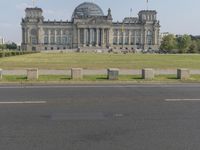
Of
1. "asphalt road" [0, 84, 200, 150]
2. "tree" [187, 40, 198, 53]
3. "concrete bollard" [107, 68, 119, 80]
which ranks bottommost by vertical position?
"asphalt road" [0, 84, 200, 150]

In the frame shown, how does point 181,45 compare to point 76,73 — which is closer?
point 76,73

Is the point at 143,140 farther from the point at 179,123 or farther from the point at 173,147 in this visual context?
the point at 179,123

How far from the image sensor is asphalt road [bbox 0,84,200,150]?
736 centimetres

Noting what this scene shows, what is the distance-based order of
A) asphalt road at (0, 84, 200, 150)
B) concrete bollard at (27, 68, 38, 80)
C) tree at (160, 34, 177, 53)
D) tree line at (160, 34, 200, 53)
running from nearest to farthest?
1. asphalt road at (0, 84, 200, 150)
2. concrete bollard at (27, 68, 38, 80)
3. tree line at (160, 34, 200, 53)
4. tree at (160, 34, 177, 53)

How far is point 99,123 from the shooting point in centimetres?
921

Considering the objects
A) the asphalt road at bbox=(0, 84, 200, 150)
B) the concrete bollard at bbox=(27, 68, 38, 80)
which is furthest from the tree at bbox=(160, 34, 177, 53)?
the asphalt road at bbox=(0, 84, 200, 150)

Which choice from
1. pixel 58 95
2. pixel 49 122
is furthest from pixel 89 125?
pixel 58 95

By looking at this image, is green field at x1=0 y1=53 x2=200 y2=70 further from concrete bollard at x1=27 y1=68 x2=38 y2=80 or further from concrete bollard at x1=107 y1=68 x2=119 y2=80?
concrete bollard at x1=107 y1=68 x2=119 y2=80

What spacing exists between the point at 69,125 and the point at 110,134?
1295 mm

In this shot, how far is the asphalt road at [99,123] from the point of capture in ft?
24.2

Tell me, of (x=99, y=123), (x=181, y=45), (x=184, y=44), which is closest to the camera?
(x=99, y=123)

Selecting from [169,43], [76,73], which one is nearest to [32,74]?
[76,73]

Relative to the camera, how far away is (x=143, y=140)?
25.2ft

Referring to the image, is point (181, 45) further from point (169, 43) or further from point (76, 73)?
point (76, 73)
